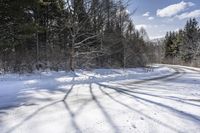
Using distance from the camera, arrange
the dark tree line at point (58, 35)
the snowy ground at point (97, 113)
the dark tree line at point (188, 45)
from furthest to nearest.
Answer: the dark tree line at point (188, 45) → the dark tree line at point (58, 35) → the snowy ground at point (97, 113)

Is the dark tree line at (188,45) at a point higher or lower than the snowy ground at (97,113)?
higher

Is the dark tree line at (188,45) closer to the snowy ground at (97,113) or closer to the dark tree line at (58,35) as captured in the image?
the dark tree line at (58,35)

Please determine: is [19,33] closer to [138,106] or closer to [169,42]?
[138,106]

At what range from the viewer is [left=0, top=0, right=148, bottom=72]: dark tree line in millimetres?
18391

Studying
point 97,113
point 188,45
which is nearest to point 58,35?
point 97,113

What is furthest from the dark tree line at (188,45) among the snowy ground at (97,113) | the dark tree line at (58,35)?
the snowy ground at (97,113)

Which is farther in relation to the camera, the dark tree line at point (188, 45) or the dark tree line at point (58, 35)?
the dark tree line at point (188, 45)

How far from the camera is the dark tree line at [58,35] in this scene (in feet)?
60.3

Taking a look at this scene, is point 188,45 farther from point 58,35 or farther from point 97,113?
point 97,113

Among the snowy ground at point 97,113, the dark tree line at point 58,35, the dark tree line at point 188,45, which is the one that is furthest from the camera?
the dark tree line at point 188,45

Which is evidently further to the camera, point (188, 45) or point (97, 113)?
point (188, 45)

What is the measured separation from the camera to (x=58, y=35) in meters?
28.5

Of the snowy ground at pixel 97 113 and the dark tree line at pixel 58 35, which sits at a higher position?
the dark tree line at pixel 58 35

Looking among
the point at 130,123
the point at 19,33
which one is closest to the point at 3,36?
the point at 19,33
